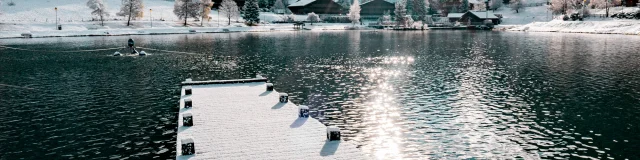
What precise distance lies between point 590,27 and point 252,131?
150 meters

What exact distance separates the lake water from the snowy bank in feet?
267

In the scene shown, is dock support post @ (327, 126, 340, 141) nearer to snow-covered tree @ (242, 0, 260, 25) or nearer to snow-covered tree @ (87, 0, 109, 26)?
snow-covered tree @ (87, 0, 109, 26)

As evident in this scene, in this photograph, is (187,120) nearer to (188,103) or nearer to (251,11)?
(188,103)

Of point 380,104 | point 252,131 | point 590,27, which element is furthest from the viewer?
point 590,27

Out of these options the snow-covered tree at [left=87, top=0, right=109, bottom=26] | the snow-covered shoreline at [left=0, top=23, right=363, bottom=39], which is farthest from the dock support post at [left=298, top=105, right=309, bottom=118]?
the snow-covered tree at [left=87, top=0, right=109, bottom=26]

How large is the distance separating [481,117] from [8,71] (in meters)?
49.8

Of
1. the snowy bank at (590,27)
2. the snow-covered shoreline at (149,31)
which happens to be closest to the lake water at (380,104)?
the snow-covered shoreline at (149,31)

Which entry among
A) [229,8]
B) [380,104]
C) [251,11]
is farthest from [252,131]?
[229,8]

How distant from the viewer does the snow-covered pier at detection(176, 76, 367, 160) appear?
2086 centimetres

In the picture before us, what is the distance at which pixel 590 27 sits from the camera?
5832 inches

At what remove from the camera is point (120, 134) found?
1050 inches

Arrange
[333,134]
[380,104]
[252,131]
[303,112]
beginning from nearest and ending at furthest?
[333,134] → [252,131] → [303,112] → [380,104]

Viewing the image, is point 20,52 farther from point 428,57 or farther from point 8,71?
Result: point 428,57

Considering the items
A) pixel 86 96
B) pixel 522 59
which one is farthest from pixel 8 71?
pixel 522 59
